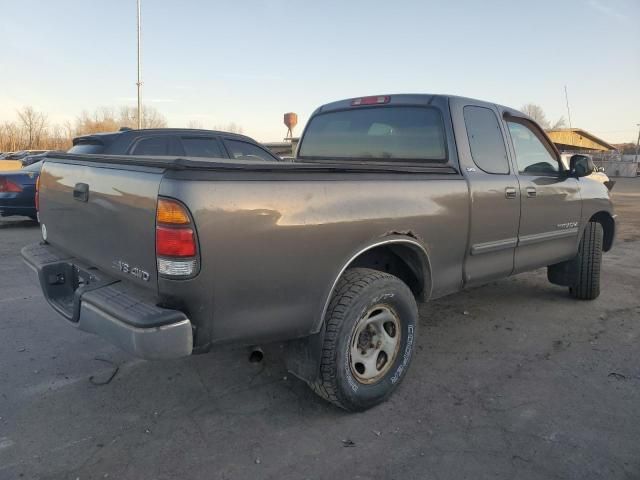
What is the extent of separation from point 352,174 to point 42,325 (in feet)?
10.4

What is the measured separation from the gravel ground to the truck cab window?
1.42 meters

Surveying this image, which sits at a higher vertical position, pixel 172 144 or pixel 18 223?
pixel 172 144

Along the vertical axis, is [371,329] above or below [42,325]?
above

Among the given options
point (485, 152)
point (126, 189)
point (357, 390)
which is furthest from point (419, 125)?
point (126, 189)

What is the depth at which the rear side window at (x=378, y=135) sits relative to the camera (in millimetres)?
3869

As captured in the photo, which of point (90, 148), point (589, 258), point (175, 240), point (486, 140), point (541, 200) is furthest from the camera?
point (90, 148)

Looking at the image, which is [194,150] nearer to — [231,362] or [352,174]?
[231,362]

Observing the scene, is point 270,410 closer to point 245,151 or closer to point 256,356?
point 256,356

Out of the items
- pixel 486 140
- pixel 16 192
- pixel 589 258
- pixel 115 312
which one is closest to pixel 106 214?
pixel 115 312

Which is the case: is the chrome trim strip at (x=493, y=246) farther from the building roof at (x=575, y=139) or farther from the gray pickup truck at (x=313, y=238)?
the building roof at (x=575, y=139)

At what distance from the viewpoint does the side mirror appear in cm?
457

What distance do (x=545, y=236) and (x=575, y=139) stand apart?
1672 inches

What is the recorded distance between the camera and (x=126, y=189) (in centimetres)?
249

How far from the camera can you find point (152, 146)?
717 centimetres
